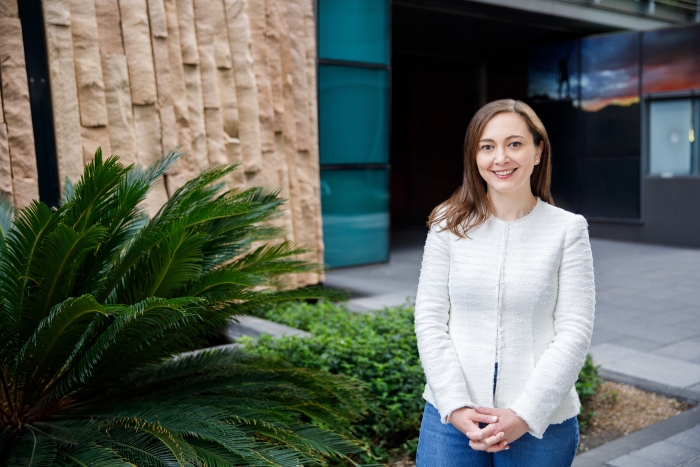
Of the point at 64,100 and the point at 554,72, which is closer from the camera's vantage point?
the point at 64,100

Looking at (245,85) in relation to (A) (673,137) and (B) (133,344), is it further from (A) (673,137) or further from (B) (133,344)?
(A) (673,137)

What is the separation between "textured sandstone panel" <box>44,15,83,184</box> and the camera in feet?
17.8

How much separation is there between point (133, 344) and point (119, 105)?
11.2ft

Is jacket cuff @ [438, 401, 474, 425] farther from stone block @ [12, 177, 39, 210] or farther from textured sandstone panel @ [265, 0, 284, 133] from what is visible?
textured sandstone panel @ [265, 0, 284, 133]

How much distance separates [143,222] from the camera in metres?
3.46

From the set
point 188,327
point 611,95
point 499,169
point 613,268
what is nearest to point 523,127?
point 499,169

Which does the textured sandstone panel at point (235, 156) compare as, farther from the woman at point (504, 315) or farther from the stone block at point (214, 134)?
the woman at point (504, 315)

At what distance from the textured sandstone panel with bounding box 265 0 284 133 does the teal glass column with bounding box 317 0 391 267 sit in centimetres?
148

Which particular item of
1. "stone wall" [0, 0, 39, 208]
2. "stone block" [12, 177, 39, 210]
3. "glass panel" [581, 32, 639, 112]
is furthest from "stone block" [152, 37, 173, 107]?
"glass panel" [581, 32, 639, 112]

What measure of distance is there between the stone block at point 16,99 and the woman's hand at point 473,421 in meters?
4.45

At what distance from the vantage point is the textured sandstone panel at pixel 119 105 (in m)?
5.71

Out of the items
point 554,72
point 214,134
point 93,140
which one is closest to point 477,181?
point 93,140

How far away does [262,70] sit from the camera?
6848 mm

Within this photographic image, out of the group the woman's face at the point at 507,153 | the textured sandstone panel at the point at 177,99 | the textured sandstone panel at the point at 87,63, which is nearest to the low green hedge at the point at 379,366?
the woman's face at the point at 507,153
